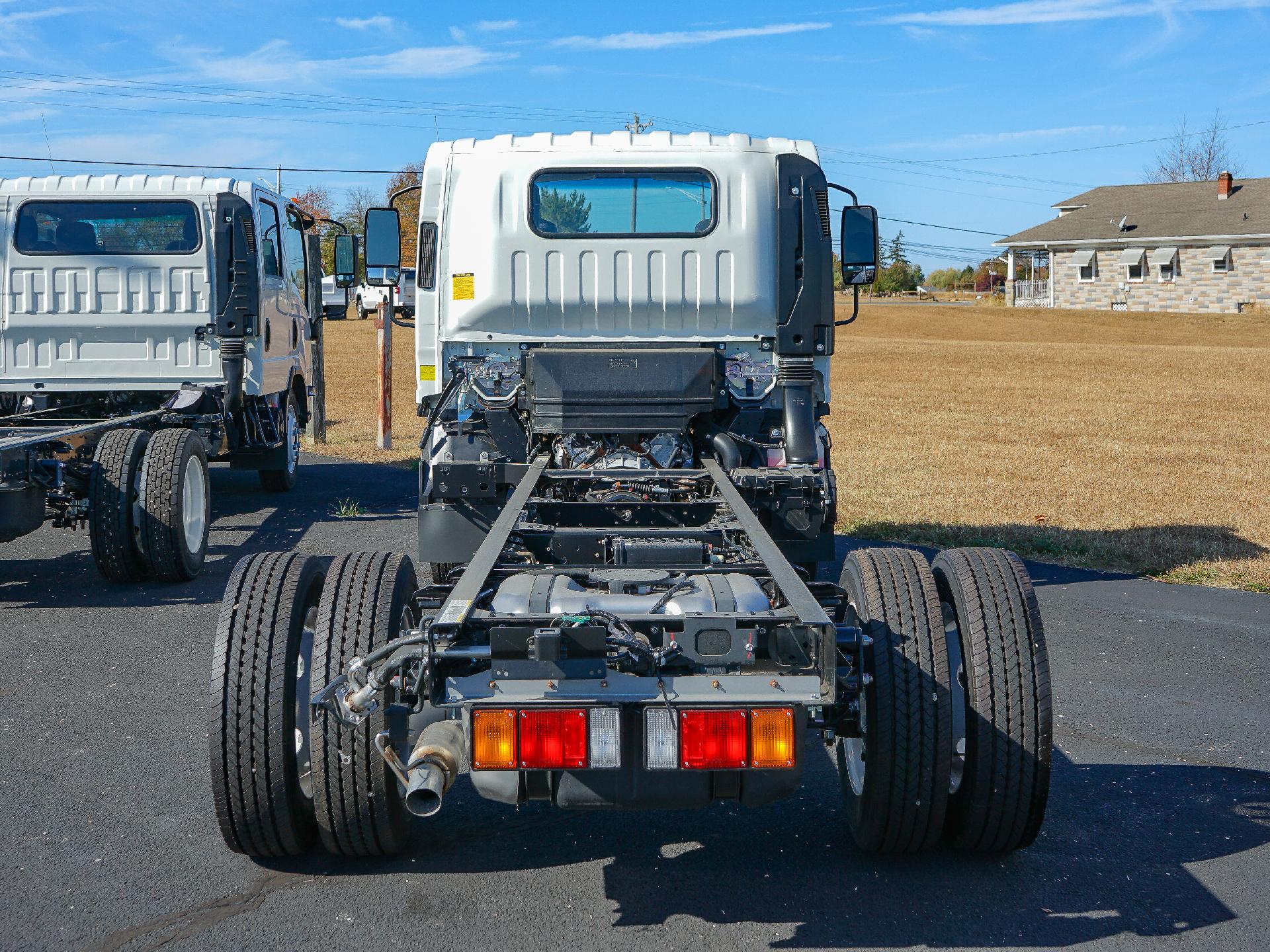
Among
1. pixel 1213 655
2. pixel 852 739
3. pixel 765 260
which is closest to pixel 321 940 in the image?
pixel 852 739

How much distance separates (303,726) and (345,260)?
487 cm

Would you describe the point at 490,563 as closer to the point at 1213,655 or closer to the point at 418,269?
the point at 418,269

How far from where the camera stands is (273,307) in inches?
426

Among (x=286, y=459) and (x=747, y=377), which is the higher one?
(x=747, y=377)

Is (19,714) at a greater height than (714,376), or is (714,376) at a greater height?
(714,376)

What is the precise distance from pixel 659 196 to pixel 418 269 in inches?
52.6

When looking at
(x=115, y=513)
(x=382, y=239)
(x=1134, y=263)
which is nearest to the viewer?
(x=382, y=239)

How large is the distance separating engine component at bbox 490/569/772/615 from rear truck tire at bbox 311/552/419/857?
14.1 inches

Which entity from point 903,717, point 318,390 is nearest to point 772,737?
point 903,717

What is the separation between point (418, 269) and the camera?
6840 mm

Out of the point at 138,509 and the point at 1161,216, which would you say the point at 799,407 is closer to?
the point at 138,509

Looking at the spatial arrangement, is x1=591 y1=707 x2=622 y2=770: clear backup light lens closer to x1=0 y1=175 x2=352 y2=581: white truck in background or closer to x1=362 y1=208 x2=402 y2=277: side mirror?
x1=362 y1=208 x2=402 y2=277: side mirror

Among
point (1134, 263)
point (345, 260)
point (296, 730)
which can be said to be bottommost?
point (296, 730)

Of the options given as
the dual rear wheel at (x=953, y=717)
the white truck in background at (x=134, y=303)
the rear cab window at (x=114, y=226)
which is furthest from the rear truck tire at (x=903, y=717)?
the rear cab window at (x=114, y=226)
